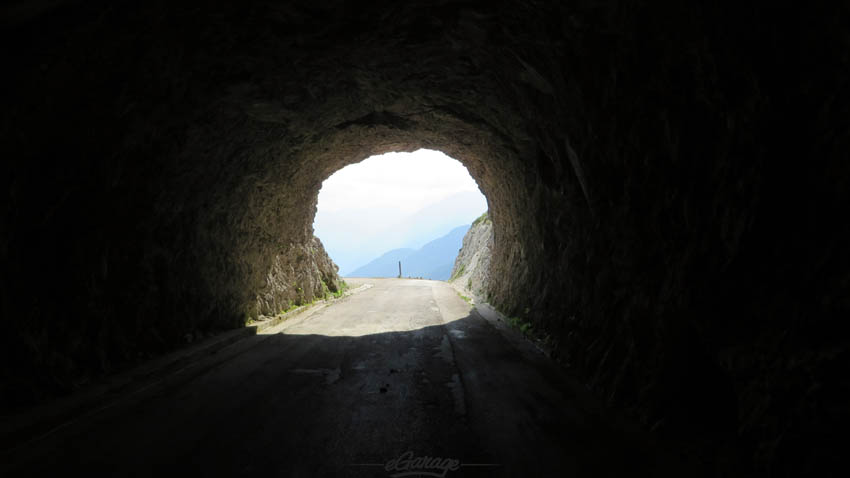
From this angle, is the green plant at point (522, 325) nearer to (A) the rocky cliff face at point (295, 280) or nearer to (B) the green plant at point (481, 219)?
(A) the rocky cliff face at point (295, 280)

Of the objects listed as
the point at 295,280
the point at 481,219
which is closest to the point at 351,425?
the point at 295,280

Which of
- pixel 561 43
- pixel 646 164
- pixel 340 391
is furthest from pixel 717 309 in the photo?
pixel 340 391

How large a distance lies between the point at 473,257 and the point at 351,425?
28010 mm

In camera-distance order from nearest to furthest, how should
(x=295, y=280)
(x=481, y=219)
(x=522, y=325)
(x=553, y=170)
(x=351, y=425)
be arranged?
1. (x=351, y=425)
2. (x=553, y=170)
3. (x=522, y=325)
4. (x=295, y=280)
5. (x=481, y=219)

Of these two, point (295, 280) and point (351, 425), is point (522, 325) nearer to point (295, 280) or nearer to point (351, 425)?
point (351, 425)

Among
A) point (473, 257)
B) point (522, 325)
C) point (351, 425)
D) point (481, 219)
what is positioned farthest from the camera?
point (481, 219)

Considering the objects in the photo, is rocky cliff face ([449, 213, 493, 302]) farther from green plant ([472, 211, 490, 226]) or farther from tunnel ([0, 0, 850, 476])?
tunnel ([0, 0, 850, 476])

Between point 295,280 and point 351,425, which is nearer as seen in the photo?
point 351,425

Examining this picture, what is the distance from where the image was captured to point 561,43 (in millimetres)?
6000

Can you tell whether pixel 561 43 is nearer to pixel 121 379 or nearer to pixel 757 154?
pixel 757 154

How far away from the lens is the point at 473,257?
1281 inches

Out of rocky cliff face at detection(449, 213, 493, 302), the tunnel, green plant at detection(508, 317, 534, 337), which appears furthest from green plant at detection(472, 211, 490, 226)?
the tunnel

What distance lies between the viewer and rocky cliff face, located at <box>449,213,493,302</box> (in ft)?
84.3

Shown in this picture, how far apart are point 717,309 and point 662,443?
5.14ft
